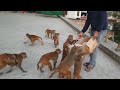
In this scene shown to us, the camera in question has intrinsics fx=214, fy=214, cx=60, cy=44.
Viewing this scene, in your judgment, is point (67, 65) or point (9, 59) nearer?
point (67, 65)

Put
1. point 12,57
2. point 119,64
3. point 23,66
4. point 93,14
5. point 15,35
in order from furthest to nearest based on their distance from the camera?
point 15,35
point 119,64
point 23,66
point 93,14
point 12,57

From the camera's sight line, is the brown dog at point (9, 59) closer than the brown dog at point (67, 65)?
No

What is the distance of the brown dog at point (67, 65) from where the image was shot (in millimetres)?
3041

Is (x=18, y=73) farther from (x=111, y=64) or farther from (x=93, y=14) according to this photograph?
(x=111, y=64)

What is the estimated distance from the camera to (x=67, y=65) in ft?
10.2

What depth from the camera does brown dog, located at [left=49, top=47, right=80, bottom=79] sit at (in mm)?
3041

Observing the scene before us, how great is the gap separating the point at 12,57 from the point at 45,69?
0.65 meters

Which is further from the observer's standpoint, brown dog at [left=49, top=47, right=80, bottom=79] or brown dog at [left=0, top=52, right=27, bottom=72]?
brown dog at [left=0, top=52, right=27, bottom=72]
